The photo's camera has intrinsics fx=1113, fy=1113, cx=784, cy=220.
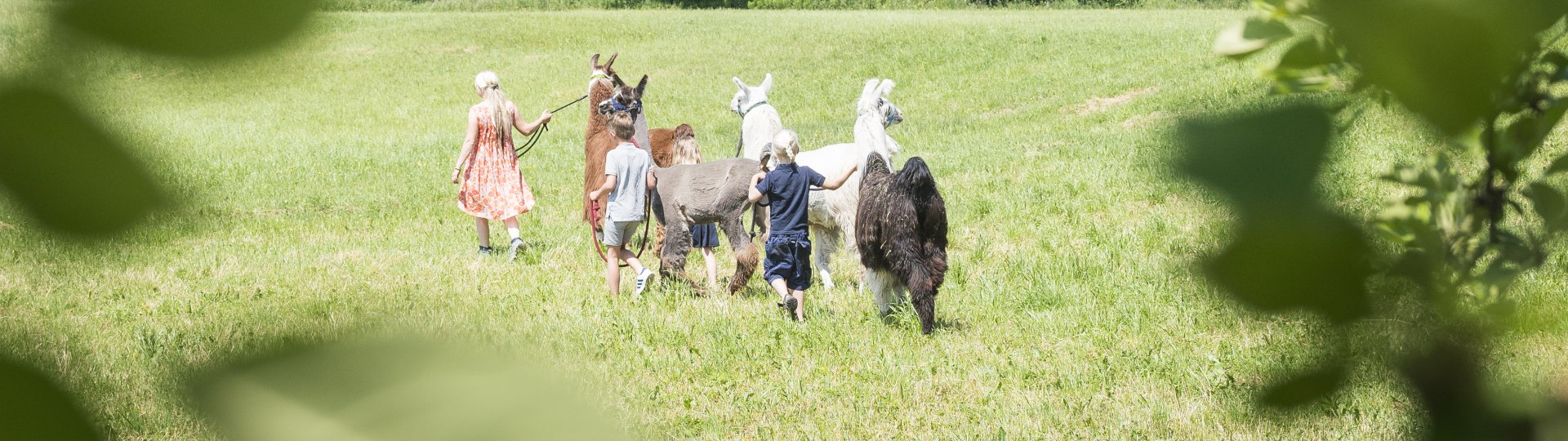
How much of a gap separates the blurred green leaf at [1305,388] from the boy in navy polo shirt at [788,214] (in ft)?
A: 15.8

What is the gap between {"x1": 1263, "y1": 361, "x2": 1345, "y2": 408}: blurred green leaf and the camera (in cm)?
39

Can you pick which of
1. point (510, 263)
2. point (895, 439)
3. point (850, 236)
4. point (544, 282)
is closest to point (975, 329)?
point (850, 236)

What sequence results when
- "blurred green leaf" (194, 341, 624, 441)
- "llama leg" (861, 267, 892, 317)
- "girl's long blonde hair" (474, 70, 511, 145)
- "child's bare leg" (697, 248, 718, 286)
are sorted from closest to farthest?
"blurred green leaf" (194, 341, 624, 441) → "llama leg" (861, 267, 892, 317) → "child's bare leg" (697, 248, 718, 286) → "girl's long blonde hair" (474, 70, 511, 145)

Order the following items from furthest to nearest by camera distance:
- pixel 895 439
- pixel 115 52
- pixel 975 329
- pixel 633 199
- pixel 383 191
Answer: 1. pixel 383 191
2. pixel 633 199
3. pixel 975 329
4. pixel 895 439
5. pixel 115 52

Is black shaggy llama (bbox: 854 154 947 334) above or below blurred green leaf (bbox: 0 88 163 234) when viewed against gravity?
below

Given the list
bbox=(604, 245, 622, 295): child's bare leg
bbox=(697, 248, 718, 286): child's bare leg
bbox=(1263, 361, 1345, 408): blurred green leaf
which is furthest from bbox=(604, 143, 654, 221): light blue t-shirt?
bbox=(1263, 361, 1345, 408): blurred green leaf

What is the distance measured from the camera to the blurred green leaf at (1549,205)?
0.34 m

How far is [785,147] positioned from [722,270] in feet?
6.69

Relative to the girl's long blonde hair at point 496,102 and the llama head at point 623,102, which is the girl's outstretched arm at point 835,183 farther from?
the girl's long blonde hair at point 496,102

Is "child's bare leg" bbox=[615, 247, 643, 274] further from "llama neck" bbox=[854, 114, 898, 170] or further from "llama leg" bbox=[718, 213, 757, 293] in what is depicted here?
"llama neck" bbox=[854, 114, 898, 170]

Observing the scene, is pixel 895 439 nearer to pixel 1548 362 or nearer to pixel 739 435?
pixel 739 435

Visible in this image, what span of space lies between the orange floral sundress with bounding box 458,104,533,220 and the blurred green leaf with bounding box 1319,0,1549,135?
23.9ft

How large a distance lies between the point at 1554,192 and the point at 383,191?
8.78 m

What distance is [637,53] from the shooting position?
24844mm
